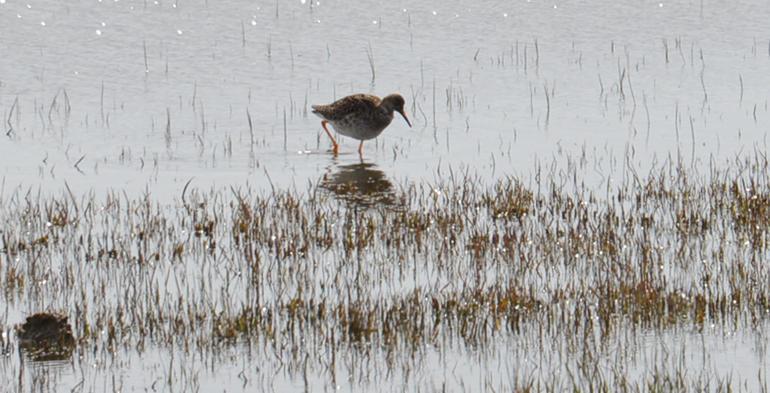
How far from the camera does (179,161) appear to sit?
15609 mm

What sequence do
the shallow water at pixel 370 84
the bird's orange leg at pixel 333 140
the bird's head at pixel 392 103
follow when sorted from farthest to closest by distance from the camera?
the bird's head at pixel 392 103
the bird's orange leg at pixel 333 140
the shallow water at pixel 370 84

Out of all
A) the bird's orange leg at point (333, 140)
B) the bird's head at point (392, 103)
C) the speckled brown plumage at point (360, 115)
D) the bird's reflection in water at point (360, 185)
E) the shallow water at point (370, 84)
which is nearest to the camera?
the bird's reflection in water at point (360, 185)

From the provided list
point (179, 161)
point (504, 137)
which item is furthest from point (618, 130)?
point (179, 161)

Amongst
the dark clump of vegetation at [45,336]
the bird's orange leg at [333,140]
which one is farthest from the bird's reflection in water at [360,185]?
the dark clump of vegetation at [45,336]

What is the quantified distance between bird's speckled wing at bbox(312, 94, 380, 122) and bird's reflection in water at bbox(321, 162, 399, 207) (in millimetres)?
731

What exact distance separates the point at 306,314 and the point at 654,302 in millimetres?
2040

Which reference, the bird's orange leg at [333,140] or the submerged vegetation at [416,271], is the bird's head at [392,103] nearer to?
the bird's orange leg at [333,140]

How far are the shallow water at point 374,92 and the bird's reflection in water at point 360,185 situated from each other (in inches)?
1.6

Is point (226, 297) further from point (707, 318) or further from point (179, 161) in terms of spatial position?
point (179, 161)

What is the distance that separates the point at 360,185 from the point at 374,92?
18.5 feet

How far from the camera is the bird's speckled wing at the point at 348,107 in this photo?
643 inches

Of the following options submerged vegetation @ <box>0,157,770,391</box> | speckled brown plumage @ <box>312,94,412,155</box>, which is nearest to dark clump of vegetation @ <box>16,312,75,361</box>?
submerged vegetation @ <box>0,157,770,391</box>

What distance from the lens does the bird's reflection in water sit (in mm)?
13314

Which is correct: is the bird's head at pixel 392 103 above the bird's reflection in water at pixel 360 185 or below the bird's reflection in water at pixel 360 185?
above
